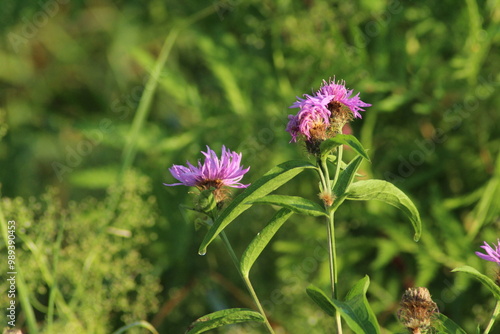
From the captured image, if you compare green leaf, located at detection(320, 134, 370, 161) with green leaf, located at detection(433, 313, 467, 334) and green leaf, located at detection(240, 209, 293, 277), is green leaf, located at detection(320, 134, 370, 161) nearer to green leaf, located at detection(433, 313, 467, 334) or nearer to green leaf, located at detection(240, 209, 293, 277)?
green leaf, located at detection(240, 209, 293, 277)

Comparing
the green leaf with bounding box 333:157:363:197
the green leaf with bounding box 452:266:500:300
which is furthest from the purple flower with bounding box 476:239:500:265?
the green leaf with bounding box 333:157:363:197

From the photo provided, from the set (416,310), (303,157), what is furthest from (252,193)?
(303,157)

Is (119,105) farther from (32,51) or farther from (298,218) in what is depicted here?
(298,218)

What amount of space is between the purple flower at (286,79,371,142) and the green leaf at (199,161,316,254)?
0.03m

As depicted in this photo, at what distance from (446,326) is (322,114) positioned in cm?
21

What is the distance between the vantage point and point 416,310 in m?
0.58

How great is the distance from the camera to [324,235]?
4.42 feet

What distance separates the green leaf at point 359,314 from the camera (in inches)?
19.7

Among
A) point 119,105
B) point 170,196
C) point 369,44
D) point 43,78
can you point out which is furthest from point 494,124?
point 43,78

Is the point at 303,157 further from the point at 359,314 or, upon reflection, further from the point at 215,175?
the point at 359,314

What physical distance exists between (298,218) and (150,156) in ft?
1.09

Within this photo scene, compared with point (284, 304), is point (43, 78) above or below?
above

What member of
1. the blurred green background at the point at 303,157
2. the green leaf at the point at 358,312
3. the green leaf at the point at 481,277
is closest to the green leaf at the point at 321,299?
the green leaf at the point at 358,312

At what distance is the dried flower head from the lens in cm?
58
